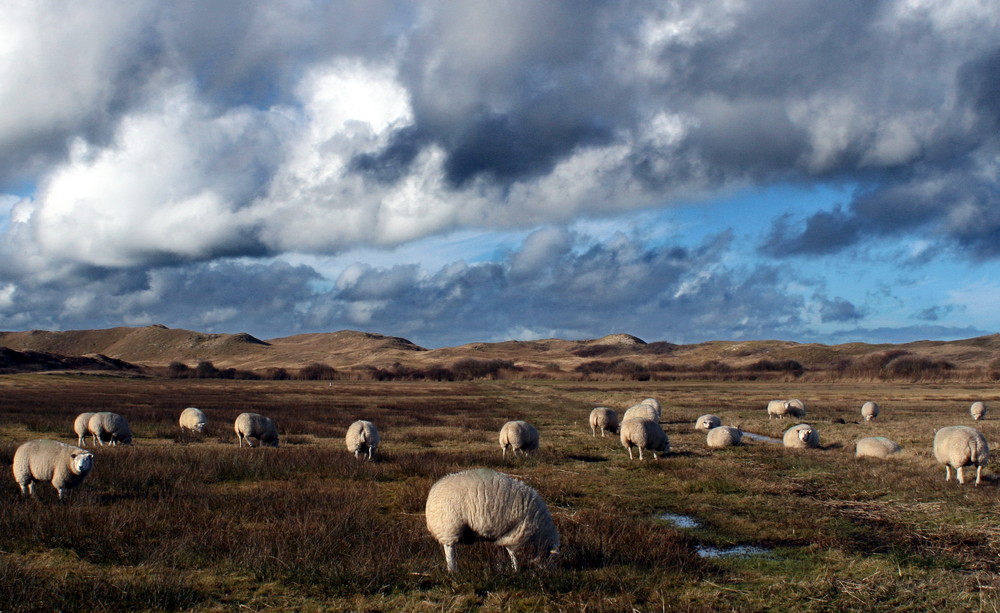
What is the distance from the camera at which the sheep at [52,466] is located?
12594 mm

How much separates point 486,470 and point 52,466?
9.29 m

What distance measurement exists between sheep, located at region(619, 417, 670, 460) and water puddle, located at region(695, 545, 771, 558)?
30.5ft

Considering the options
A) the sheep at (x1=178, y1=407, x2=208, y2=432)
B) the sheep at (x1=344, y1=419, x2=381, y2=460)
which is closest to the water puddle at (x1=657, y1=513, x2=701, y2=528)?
the sheep at (x1=344, y1=419, x2=381, y2=460)

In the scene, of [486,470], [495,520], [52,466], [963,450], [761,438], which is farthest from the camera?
[761,438]

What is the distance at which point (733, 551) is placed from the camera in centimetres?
1038

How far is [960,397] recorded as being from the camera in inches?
2158

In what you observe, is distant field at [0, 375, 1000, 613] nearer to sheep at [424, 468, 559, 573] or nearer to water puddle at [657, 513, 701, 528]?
water puddle at [657, 513, 701, 528]

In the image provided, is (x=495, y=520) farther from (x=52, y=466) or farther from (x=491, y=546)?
(x=52, y=466)

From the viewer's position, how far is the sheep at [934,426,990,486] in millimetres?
15688

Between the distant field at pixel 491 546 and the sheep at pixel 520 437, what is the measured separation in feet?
1.80

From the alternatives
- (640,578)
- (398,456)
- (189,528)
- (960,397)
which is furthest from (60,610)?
(960,397)

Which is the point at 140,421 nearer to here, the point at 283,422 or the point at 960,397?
the point at 283,422

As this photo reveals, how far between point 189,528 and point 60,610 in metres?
3.35

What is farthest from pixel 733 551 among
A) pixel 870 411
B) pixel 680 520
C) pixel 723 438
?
pixel 870 411
